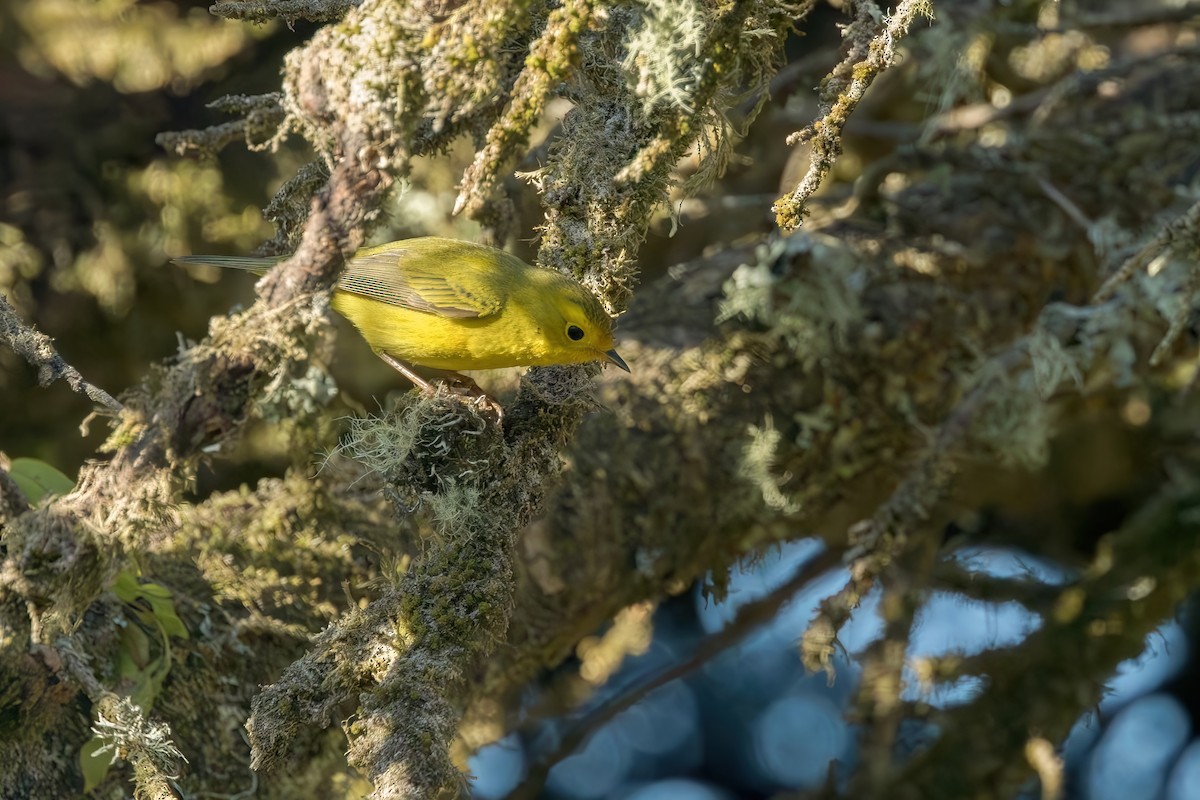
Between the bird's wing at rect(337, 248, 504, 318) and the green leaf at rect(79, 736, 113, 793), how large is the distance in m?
1.21

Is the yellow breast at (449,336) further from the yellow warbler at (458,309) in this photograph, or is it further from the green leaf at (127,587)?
the green leaf at (127,587)

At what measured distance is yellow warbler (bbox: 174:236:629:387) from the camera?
2535 millimetres

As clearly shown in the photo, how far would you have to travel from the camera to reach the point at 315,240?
1791 mm

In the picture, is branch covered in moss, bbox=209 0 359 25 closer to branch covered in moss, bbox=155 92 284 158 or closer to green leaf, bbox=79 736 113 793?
branch covered in moss, bbox=155 92 284 158

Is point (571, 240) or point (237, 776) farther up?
point (571, 240)

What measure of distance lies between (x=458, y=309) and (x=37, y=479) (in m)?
1.03

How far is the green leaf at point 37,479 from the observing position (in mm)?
2373

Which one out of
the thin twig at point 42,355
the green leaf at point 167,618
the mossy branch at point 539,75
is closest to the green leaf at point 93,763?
Result: the green leaf at point 167,618

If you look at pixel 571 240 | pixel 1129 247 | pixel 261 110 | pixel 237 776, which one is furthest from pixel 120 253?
pixel 1129 247

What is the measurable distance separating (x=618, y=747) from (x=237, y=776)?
4.06 meters

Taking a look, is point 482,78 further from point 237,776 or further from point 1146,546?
point 1146,546

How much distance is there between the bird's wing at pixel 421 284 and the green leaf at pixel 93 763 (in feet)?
3.96

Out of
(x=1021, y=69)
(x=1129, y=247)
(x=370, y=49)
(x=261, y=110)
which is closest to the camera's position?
(x=370, y=49)

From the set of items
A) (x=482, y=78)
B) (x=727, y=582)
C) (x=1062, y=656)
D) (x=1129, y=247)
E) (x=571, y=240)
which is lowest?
(x=1062, y=656)
